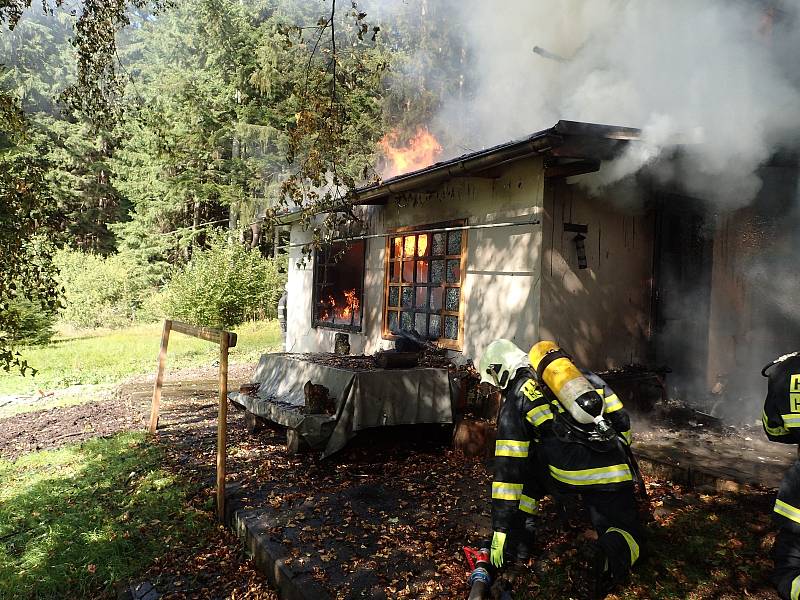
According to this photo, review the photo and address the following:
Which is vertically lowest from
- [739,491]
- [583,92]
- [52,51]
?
[739,491]

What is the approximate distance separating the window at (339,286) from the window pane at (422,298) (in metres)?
1.79

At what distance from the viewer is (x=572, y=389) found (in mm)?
3480

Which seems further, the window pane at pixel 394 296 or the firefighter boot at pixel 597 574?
the window pane at pixel 394 296

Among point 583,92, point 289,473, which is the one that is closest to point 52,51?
point 583,92

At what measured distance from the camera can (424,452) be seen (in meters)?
6.93

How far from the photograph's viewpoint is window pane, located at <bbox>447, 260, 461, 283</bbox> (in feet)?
27.6

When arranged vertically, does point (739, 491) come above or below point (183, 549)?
above

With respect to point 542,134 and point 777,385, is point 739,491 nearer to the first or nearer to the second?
point 777,385

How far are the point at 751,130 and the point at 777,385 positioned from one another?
3999mm

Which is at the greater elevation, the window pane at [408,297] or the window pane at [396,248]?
the window pane at [396,248]

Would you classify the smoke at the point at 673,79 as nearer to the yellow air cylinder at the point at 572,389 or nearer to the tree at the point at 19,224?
the yellow air cylinder at the point at 572,389

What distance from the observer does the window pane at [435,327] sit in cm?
875

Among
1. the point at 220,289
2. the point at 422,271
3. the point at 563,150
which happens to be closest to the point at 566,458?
the point at 563,150

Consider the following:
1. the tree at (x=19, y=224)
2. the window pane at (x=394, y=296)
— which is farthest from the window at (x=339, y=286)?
the tree at (x=19, y=224)
